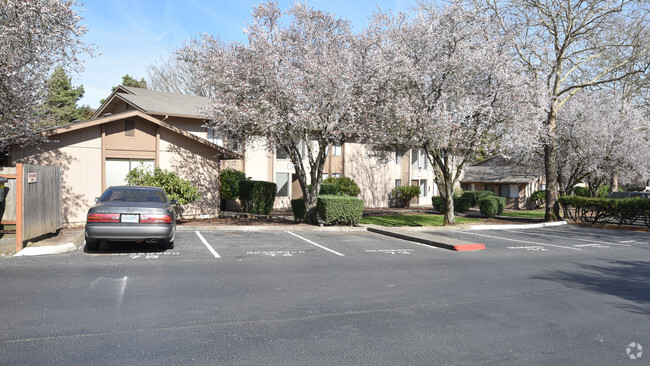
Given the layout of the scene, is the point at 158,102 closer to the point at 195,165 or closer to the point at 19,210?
the point at 195,165

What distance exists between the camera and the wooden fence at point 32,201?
10.3 metres

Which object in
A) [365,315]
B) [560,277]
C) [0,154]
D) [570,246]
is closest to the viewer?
[365,315]

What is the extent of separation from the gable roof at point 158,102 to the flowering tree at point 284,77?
595cm

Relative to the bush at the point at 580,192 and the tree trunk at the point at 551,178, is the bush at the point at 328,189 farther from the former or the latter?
the bush at the point at 580,192

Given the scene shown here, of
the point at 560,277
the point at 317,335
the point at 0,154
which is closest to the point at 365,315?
the point at 317,335

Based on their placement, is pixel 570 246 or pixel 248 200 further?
pixel 248 200

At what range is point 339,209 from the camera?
58.7ft

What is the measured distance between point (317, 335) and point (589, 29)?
25.0m

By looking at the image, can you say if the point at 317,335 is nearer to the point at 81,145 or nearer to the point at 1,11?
the point at 1,11

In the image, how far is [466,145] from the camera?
19.8 meters

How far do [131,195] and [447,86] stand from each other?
1344 centimetres

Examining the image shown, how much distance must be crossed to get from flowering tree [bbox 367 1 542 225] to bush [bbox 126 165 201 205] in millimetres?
7515

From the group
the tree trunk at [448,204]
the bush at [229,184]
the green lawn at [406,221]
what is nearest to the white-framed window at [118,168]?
the bush at [229,184]

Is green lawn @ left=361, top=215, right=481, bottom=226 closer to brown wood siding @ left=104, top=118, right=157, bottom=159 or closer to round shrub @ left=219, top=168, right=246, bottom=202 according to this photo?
round shrub @ left=219, top=168, right=246, bottom=202
